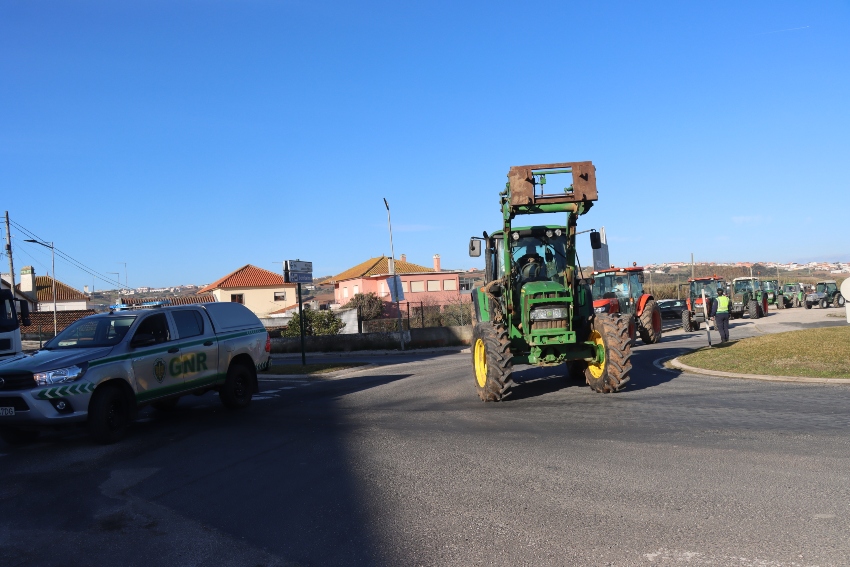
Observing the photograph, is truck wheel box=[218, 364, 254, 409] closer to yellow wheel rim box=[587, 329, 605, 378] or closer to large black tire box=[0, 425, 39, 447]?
large black tire box=[0, 425, 39, 447]

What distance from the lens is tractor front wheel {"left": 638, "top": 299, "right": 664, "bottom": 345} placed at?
24516 mm

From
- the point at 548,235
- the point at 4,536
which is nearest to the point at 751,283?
the point at 548,235

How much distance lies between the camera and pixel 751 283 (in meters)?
41.0

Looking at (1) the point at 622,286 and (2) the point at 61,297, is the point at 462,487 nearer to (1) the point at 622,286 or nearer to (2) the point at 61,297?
(1) the point at 622,286

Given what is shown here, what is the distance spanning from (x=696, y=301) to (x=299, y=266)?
18.3 meters

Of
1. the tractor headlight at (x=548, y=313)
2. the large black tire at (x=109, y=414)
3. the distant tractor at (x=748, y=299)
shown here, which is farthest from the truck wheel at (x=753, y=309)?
the large black tire at (x=109, y=414)

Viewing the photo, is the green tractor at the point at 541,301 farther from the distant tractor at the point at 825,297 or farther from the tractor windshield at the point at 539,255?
the distant tractor at the point at 825,297

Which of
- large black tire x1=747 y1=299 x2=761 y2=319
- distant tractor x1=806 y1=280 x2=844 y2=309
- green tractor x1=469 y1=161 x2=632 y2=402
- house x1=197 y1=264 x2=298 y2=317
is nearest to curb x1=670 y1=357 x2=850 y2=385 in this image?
green tractor x1=469 y1=161 x2=632 y2=402

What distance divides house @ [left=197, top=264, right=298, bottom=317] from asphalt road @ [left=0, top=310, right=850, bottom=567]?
68946 millimetres

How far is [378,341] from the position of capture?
32781mm

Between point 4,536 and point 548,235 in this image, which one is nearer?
point 4,536

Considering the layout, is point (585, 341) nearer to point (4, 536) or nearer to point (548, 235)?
point (548, 235)

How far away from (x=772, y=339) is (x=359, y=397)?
1088cm

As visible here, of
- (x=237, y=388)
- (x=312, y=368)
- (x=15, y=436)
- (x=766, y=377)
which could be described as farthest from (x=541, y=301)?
(x=312, y=368)
